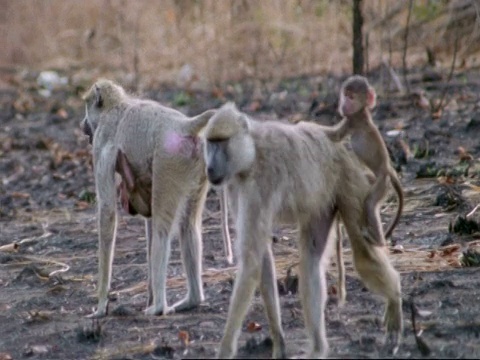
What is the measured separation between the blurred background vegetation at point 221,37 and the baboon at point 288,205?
774 centimetres

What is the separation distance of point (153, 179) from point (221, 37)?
10360mm

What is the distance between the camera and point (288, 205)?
6.02m

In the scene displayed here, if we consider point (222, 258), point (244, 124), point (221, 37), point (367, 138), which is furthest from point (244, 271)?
point (221, 37)

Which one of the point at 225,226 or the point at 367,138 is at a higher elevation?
the point at 367,138

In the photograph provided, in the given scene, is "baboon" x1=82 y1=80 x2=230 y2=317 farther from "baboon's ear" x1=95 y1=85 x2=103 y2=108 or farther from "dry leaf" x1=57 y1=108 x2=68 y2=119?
"dry leaf" x1=57 y1=108 x2=68 y2=119

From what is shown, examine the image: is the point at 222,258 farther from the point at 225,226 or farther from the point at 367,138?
the point at 367,138

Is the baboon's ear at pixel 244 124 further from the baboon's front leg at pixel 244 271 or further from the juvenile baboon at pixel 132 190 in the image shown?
the juvenile baboon at pixel 132 190

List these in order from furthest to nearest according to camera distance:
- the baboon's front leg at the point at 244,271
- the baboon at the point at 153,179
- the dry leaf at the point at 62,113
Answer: the dry leaf at the point at 62,113 → the baboon at the point at 153,179 → the baboon's front leg at the point at 244,271

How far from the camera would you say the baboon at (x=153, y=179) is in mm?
7434

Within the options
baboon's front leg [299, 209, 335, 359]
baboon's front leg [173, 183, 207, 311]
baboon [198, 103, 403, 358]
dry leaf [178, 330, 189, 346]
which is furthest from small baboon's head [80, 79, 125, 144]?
baboon's front leg [299, 209, 335, 359]

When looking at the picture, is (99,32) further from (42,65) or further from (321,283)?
(321,283)

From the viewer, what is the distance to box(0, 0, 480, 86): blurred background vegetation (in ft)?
52.0

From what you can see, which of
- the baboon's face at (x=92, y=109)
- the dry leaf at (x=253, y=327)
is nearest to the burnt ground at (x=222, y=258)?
the dry leaf at (x=253, y=327)

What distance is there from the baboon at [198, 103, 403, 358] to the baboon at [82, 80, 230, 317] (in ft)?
4.28
